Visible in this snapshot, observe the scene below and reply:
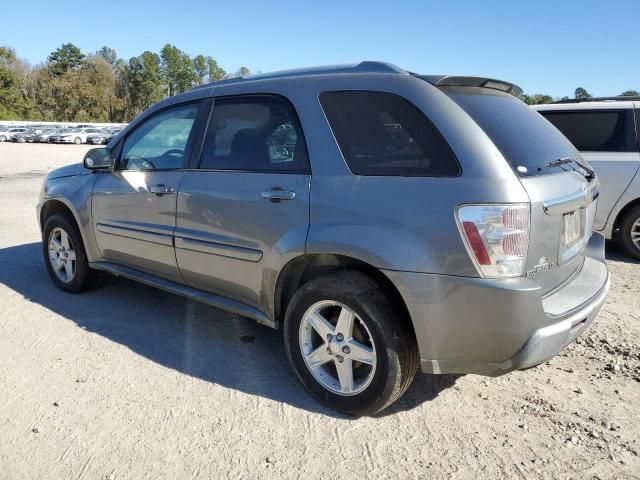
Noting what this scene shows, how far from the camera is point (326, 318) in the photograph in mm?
2955

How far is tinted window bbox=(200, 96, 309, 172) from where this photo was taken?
3084 mm

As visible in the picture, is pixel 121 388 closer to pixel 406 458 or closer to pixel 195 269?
pixel 195 269

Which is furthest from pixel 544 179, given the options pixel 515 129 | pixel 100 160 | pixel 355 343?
pixel 100 160

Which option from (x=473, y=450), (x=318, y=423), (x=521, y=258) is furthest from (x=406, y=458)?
(x=521, y=258)

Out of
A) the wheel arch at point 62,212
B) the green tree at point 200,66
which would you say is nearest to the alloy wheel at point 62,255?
the wheel arch at point 62,212

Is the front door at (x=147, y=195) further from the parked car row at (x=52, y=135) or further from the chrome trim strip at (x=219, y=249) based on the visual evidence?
the parked car row at (x=52, y=135)

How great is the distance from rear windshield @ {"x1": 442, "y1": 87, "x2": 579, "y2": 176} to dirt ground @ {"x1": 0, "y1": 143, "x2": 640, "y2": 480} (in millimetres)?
1362

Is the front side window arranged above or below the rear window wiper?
above

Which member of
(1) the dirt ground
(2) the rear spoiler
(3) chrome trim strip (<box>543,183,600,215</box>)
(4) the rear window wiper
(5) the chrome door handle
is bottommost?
(1) the dirt ground

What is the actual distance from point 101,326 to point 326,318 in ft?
6.91

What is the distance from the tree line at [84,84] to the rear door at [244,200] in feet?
229

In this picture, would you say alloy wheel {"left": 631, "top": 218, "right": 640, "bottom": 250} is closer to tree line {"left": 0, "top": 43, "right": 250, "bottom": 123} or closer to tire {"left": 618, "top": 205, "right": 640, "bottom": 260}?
tire {"left": 618, "top": 205, "right": 640, "bottom": 260}

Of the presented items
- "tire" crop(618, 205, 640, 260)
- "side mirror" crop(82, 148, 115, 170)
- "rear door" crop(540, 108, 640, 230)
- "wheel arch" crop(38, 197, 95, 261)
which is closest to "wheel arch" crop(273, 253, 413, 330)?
"side mirror" crop(82, 148, 115, 170)

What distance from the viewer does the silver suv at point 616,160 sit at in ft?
19.8
